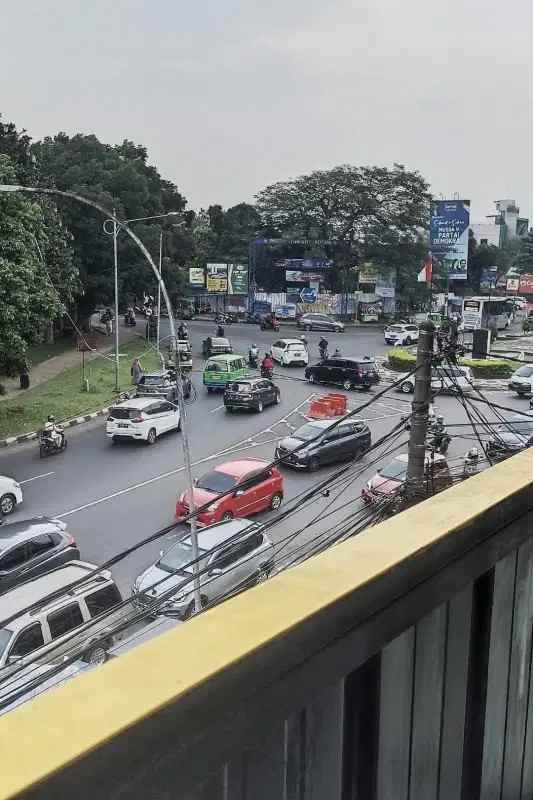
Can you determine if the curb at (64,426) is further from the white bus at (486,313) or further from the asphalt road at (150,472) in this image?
the white bus at (486,313)

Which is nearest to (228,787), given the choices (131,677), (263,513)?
(131,677)

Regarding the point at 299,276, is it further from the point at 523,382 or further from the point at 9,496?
the point at 9,496

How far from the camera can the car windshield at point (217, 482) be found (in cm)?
1197

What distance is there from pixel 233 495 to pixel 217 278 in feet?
115

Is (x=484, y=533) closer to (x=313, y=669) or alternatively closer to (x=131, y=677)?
(x=313, y=669)

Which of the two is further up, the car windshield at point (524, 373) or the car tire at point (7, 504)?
the car windshield at point (524, 373)

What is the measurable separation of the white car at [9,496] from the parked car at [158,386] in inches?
319

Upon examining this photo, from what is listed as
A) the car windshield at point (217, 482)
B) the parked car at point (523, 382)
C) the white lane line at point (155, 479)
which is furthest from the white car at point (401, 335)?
the car windshield at point (217, 482)

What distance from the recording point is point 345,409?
18859 mm

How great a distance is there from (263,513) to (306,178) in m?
38.6

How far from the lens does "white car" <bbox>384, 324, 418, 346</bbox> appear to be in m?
35.2

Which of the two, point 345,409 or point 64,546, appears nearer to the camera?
point 64,546

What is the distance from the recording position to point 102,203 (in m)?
30.7

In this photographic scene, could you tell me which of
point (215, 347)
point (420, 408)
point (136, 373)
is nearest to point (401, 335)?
point (215, 347)
